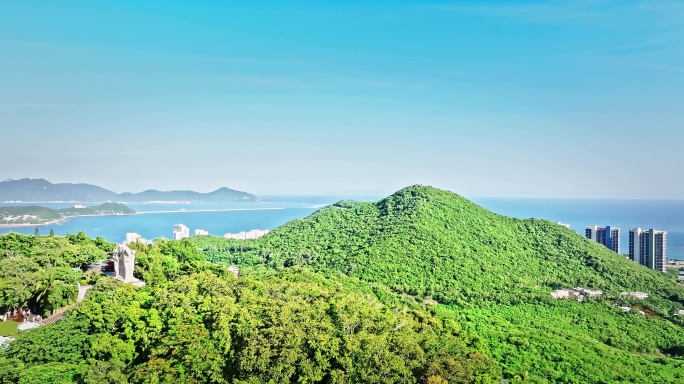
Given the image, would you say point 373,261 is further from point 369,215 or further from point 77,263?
point 77,263

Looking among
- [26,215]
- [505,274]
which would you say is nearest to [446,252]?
[505,274]

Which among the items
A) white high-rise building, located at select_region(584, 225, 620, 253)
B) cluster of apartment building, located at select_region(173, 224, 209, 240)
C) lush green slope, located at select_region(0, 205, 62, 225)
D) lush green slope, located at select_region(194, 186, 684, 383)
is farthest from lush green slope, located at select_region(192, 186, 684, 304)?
lush green slope, located at select_region(0, 205, 62, 225)

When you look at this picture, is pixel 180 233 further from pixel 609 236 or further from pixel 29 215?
pixel 609 236

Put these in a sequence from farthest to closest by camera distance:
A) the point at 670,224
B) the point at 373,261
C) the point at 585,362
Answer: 1. the point at 670,224
2. the point at 373,261
3. the point at 585,362

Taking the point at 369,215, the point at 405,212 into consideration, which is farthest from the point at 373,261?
the point at 369,215

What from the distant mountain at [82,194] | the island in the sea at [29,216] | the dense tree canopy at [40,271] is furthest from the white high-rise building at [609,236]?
the distant mountain at [82,194]
